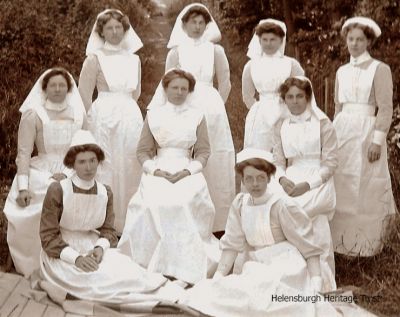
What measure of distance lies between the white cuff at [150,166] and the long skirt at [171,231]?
0.08 metres

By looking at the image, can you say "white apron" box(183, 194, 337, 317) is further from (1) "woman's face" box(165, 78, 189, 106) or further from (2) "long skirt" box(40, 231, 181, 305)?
(1) "woman's face" box(165, 78, 189, 106)

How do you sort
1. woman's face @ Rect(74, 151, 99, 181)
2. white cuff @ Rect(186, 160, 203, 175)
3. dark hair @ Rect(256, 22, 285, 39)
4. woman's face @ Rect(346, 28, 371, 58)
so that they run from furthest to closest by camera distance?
dark hair @ Rect(256, 22, 285, 39) → woman's face @ Rect(346, 28, 371, 58) → white cuff @ Rect(186, 160, 203, 175) → woman's face @ Rect(74, 151, 99, 181)

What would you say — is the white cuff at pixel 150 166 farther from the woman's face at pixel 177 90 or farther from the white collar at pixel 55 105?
the white collar at pixel 55 105

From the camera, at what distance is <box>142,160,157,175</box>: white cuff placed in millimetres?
6543

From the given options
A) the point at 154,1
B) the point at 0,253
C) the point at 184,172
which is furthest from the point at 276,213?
the point at 154,1

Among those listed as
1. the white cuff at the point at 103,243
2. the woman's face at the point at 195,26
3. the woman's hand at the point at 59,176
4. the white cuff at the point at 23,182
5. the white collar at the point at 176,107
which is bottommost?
the white cuff at the point at 103,243

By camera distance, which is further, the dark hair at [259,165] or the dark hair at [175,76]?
the dark hair at [175,76]

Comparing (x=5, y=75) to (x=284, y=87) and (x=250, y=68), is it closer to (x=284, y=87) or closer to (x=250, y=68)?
(x=250, y=68)

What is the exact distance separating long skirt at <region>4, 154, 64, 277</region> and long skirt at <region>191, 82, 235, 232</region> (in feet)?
4.73

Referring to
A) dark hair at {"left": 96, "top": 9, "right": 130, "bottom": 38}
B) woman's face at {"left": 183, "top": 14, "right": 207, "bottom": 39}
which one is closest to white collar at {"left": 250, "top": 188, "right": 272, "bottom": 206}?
woman's face at {"left": 183, "top": 14, "right": 207, "bottom": 39}

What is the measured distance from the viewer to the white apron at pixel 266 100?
281 inches

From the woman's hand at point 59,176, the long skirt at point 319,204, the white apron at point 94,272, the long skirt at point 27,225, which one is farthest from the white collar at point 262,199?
the long skirt at point 27,225

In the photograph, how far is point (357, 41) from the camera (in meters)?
6.82

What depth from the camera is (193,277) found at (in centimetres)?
618
